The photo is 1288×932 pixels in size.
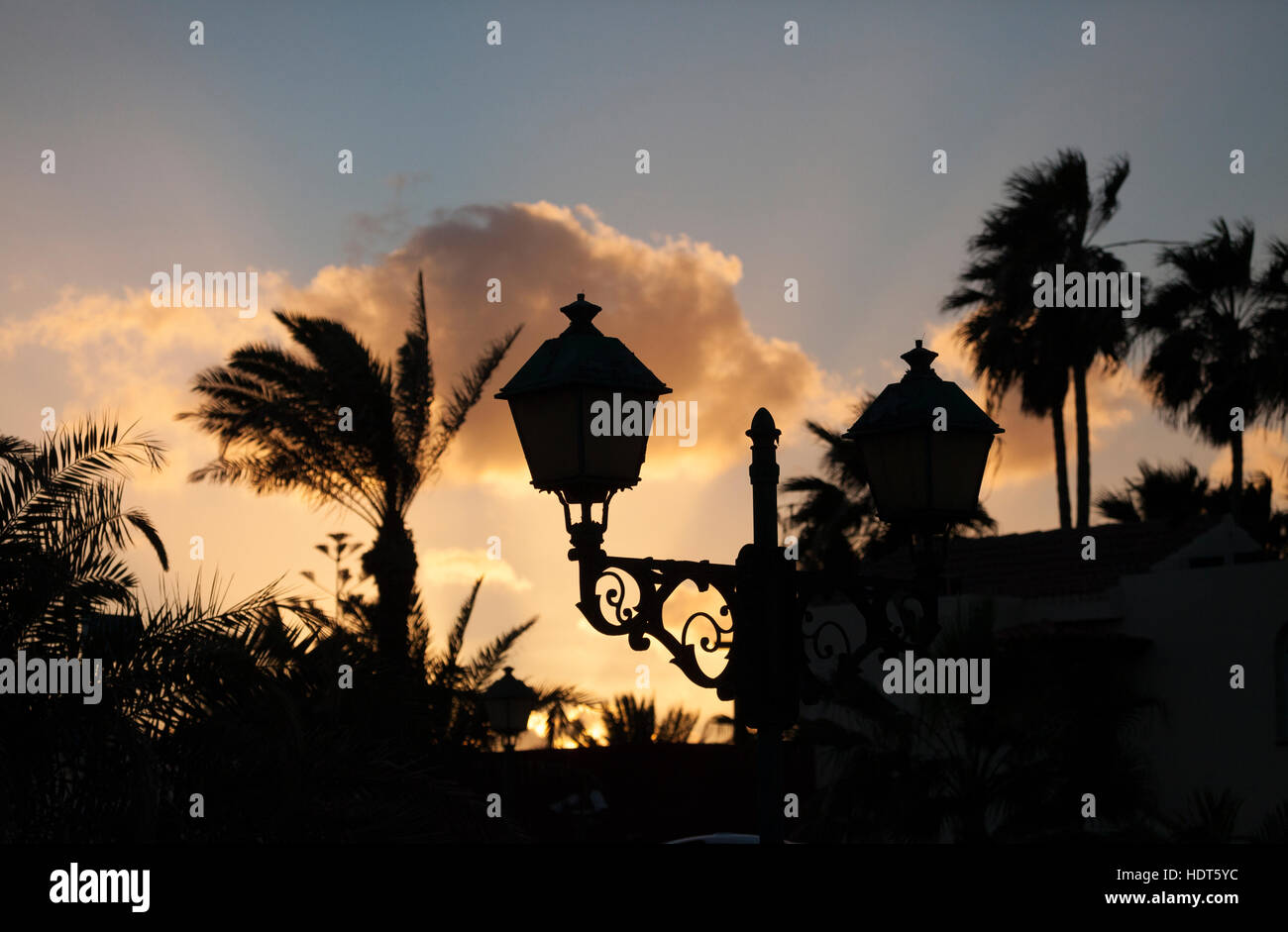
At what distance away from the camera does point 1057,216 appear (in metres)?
34.0

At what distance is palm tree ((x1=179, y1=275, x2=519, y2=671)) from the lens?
2333 centimetres

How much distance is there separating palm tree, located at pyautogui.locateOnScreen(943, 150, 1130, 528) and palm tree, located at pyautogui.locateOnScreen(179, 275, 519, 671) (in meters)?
14.8

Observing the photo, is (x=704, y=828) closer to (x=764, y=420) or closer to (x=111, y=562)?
(x=111, y=562)

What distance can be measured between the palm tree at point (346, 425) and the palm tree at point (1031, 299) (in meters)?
14.8

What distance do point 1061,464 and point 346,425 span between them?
20169 millimetres

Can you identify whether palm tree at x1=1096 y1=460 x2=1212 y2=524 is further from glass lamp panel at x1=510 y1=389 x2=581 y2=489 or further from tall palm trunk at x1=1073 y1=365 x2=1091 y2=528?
glass lamp panel at x1=510 y1=389 x2=581 y2=489

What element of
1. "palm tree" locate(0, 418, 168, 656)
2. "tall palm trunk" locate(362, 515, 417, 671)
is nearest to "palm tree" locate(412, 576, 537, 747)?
"tall palm trunk" locate(362, 515, 417, 671)

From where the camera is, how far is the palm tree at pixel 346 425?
23.3 metres

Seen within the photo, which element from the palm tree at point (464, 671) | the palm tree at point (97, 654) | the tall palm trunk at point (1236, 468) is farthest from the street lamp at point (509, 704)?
the tall palm trunk at point (1236, 468)

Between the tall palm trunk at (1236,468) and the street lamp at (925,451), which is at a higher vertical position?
the tall palm trunk at (1236,468)

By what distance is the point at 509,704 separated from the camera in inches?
873

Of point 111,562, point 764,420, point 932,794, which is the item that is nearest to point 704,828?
point 932,794

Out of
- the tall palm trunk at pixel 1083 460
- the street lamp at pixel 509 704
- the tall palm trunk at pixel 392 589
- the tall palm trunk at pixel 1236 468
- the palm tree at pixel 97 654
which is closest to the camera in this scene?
the palm tree at pixel 97 654

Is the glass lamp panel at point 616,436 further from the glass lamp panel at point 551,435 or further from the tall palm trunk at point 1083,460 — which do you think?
the tall palm trunk at point 1083,460
